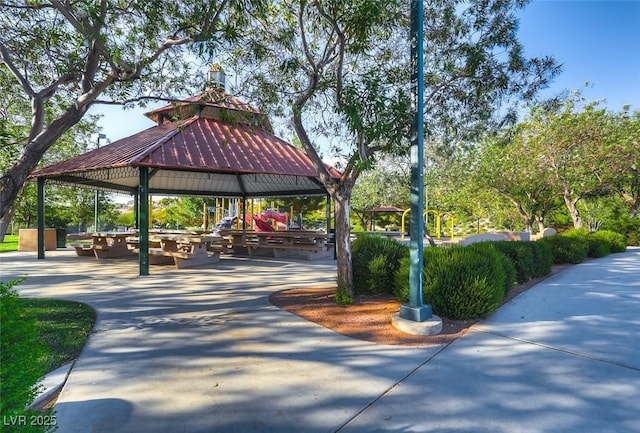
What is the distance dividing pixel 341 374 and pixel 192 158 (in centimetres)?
868

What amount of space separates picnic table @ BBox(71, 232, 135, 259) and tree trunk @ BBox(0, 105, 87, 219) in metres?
9.50

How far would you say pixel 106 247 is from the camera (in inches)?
550

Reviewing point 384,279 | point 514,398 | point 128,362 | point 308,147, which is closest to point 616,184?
point 384,279

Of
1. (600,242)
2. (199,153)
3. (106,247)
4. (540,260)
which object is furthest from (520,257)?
(106,247)

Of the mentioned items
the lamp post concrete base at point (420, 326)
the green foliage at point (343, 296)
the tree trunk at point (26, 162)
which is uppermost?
the tree trunk at point (26, 162)

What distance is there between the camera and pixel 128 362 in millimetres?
4133

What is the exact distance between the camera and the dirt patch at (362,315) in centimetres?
497

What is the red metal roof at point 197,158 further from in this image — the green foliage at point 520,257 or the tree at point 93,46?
the green foliage at point 520,257

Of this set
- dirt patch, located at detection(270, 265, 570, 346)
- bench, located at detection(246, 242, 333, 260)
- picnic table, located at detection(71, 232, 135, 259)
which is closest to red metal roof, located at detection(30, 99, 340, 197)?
picnic table, located at detection(71, 232, 135, 259)

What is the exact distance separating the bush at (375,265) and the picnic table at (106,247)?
10643 millimetres

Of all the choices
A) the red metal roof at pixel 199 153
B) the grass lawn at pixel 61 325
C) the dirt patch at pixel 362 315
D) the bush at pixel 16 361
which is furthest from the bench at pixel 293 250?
the bush at pixel 16 361

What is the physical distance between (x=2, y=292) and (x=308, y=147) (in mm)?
5313

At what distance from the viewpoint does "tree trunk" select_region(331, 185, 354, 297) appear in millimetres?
6786

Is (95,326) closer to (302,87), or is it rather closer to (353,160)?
(353,160)
